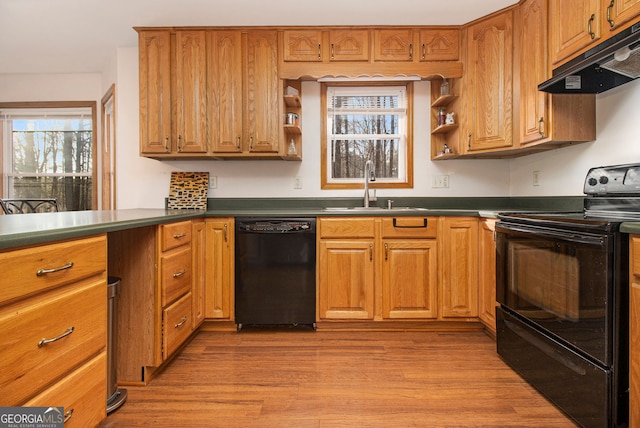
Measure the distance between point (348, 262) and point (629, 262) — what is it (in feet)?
5.14

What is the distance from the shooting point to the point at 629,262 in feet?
4.22

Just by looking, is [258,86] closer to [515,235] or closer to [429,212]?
[429,212]

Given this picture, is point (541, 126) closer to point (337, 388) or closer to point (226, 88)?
point (337, 388)

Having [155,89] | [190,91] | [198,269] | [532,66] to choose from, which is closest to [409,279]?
[198,269]

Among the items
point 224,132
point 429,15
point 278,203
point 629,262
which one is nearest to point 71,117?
point 224,132

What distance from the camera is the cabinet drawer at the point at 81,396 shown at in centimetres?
103

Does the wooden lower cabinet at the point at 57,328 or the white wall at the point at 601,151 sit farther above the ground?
the white wall at the point at 601,151

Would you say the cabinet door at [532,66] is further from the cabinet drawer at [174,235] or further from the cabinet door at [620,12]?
the cabinet drawer at [174,235]

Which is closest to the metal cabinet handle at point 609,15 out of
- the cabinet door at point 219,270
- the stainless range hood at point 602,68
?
the stainless range hood at point 602,68

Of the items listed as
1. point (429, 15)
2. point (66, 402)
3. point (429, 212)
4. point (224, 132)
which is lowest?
point (66, 402)

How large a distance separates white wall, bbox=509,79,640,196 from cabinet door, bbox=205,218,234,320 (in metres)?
2.38

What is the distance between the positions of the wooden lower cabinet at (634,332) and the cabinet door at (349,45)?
84.7 inches

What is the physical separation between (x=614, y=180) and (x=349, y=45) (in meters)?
1.97

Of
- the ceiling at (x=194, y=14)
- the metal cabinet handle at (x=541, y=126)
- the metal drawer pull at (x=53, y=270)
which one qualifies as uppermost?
the ceiling at (x=194, y=14)
